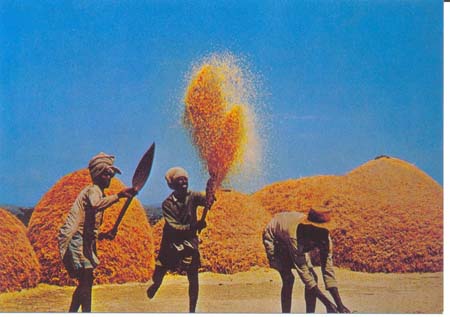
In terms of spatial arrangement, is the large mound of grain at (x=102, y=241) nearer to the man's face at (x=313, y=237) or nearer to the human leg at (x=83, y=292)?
the human leg at (x=83, y=292)

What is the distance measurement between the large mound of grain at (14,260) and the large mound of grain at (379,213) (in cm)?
326

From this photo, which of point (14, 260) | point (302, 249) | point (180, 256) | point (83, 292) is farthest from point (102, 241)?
point (302, 249)

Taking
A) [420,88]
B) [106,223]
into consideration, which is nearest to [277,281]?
[106,223]

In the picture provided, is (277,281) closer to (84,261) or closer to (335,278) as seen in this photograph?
(335,278)

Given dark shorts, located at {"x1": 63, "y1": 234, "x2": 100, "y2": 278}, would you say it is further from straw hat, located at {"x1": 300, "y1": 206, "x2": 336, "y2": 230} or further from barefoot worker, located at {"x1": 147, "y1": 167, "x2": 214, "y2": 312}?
straw hat, located at {"x1": 300, "y1": 206, "x2": 336, "y2": 230}

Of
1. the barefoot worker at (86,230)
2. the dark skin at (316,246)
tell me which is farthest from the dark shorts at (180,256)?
the dark skin at (316,246)

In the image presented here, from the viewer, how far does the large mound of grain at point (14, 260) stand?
1360cm

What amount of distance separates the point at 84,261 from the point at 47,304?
0.91m

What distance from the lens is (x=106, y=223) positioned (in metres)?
13.7

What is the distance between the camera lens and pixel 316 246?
1329 cm

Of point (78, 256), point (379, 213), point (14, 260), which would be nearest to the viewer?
point (78, 256)

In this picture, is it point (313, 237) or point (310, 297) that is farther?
point (310, 297)

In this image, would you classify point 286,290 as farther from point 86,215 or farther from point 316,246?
point 86,215

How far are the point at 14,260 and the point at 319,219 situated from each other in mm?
4219
